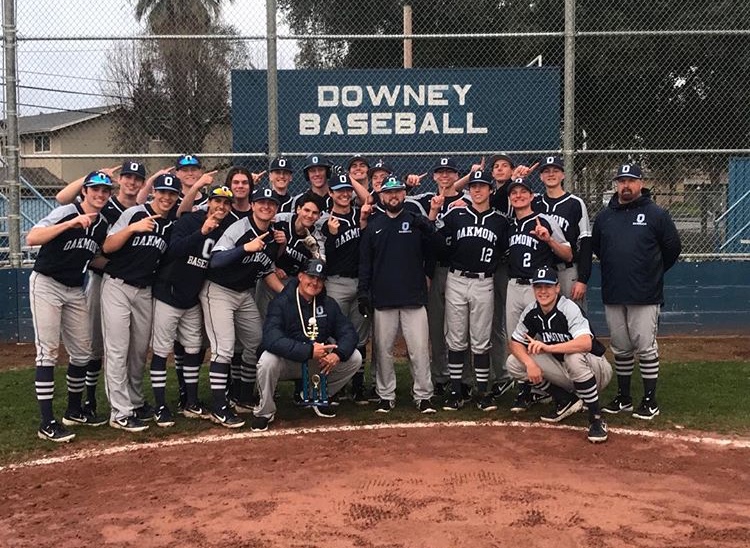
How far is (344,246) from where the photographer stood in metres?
6.16

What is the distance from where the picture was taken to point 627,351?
6.06 m

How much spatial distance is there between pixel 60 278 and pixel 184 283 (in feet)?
2.85

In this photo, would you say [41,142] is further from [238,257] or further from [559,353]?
[559,353]

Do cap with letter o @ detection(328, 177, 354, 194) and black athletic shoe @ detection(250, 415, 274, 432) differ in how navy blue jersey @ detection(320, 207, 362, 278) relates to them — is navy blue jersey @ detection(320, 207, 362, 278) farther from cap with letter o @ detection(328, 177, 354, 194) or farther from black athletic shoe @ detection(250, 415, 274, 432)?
black athletic shoe @ detection(250, 415, 274, 432)

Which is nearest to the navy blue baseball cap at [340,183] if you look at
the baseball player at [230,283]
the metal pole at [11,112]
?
the baseball player at [230,283]

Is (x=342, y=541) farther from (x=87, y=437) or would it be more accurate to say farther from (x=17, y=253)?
(x=17, y=253)

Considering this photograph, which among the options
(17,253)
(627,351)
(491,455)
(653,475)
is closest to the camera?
(653,475)

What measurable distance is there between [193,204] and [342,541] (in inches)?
143

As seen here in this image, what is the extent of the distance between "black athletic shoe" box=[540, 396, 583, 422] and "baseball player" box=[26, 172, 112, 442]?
3.56 m

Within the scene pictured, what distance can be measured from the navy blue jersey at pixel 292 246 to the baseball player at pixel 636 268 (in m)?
2.38

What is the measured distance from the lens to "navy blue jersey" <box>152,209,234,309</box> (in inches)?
222

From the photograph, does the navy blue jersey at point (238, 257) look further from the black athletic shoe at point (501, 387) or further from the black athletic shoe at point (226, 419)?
the black athletic shoe at point (501, 387)

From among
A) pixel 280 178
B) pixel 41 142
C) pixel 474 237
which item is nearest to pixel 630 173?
pixel 474 237

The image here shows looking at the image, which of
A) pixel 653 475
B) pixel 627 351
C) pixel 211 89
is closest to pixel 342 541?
pixel 653 475
